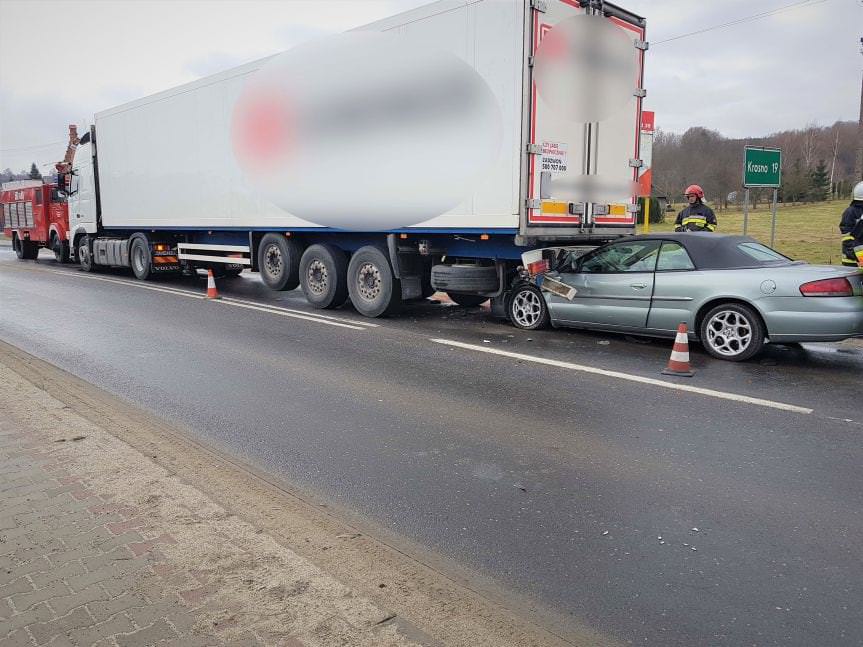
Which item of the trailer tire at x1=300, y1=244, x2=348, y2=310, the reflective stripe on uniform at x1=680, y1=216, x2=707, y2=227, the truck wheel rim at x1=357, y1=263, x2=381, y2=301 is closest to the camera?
the reflective stripe on uniform at x1=680, y1=216, x2=707, y2=227

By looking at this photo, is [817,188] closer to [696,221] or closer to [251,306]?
[696,221]

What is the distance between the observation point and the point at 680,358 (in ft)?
22.6

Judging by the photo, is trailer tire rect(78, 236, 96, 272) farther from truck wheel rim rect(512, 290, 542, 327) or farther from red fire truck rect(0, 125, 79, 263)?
truck wheel rim rect(512, 290, 542, 327)

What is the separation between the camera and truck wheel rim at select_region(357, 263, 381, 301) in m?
10.6

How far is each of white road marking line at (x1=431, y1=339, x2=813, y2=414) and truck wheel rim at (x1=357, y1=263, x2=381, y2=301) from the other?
2.25 metres

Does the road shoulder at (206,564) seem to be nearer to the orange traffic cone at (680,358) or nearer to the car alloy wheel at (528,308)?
the orange traffic cone at (680,358)

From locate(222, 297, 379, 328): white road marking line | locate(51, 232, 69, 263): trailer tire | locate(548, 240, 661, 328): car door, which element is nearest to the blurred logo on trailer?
locate(222, 297, 379, 328): white road marking line

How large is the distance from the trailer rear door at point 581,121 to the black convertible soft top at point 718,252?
4.40 ft

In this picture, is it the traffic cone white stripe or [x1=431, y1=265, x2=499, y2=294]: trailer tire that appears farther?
[x1=431, y1=265, x2=499, y2=294]: trailer tire

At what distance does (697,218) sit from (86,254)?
16.0 m

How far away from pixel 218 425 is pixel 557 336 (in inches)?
190

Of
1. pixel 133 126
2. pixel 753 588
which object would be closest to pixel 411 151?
pixel 753 588

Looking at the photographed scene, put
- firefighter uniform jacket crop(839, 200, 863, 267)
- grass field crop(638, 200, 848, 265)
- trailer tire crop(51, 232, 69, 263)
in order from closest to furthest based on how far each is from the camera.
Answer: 1. firefighter uniform jacket crop(839, 200, 863, 267)
2. grass field crop(638, 200, 848, 265)
3. trailer tire crop(51, 232, 69, 263)

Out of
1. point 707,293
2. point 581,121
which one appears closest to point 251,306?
point 581,121
